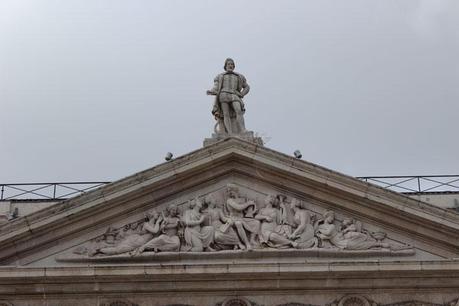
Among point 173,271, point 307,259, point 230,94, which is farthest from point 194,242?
point 230,94

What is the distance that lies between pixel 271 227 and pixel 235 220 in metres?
0.73

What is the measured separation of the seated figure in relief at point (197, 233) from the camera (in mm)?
20578

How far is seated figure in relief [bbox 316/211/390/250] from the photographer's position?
20594 mm

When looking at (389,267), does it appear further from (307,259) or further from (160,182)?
(160,182)

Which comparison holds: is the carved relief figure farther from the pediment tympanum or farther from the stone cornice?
the stone cornice

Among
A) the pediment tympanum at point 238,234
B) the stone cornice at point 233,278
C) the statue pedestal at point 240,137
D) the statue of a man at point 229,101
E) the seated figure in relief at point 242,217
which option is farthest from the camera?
the statue of a man at point 229,101

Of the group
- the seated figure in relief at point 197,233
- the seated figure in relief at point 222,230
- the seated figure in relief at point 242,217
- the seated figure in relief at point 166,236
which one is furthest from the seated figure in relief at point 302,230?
the seated figure in relief at point 166,236

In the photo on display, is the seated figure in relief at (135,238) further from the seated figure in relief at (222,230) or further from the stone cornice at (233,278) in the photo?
the seated figure in relief at (222,230)

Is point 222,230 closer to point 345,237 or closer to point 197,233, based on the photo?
point 197,233

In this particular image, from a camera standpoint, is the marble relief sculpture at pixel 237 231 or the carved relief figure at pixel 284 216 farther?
the carved relief figure at pixel 284 216

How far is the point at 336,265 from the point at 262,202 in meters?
2.10

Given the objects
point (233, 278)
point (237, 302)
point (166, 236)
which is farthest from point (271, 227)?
point (166, 236)

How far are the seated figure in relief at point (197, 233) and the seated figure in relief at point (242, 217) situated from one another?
18.4 inches

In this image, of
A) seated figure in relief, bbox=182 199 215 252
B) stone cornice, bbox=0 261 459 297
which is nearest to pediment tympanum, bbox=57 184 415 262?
seated figure in relief, bbox=182 199 215 252
